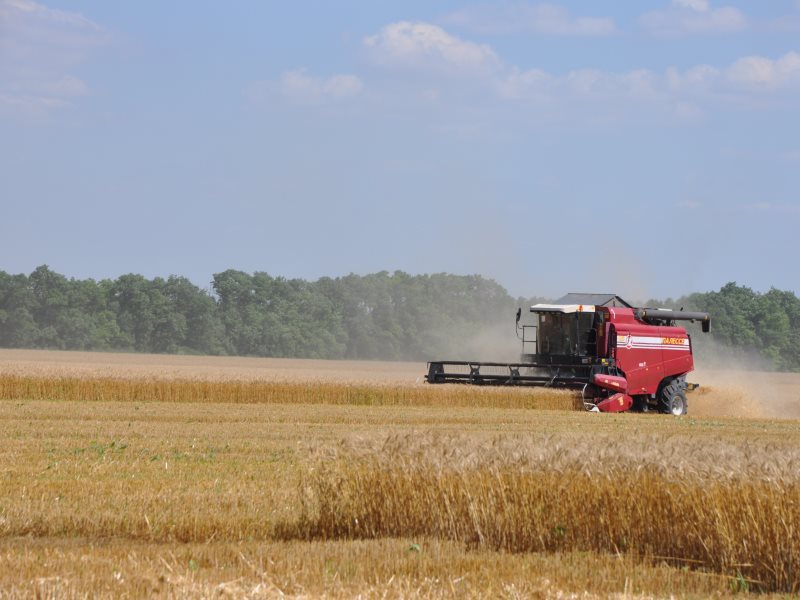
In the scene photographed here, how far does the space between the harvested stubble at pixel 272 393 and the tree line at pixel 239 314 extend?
62613 mm

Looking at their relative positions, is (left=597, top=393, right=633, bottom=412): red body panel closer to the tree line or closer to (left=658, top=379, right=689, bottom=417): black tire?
(left=658, top=379, right=689, bottom=417): black tire

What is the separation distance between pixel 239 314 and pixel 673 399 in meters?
81.7

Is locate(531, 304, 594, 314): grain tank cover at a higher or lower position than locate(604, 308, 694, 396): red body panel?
higher

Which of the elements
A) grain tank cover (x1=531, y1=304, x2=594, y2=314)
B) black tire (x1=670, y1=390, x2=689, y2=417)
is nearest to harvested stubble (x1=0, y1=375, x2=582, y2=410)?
grain tank cover (x1=531, y1=304, x2=594, y2=314)

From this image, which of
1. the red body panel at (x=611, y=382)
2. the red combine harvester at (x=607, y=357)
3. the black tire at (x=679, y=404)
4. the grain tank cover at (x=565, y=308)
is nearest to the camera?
the red body panel at (x=611, y=382)

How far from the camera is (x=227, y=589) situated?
7.61 m

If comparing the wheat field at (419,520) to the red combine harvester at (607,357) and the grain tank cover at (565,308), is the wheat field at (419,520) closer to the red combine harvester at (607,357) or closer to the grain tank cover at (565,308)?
the red combine harvester at (607,357)

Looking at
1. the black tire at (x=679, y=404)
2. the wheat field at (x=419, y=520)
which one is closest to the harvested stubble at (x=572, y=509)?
the wheat field at (x=419, y=520)

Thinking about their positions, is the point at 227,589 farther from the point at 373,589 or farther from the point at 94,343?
the point at 94,343

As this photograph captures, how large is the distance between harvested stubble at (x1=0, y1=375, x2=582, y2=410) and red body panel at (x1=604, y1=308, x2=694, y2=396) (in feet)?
5.79

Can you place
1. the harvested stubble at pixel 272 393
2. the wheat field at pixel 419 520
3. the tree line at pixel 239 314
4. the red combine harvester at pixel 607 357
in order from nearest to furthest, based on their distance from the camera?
1. the wheat field at pixel 419 520
2. the red combine harvester at pixel 607 357
3. the harvested stubble at pixel 272 393
4. the tree line at pixel 239 314

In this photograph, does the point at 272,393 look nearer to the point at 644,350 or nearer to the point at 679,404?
the point at 644,350

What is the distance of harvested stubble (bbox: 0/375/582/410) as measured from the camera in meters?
28.7

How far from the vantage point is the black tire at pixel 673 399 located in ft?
96.4
